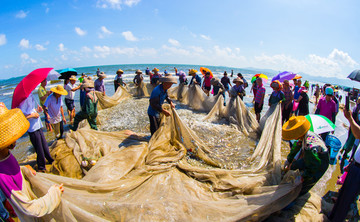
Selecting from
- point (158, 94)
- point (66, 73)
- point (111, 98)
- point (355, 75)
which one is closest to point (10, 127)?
point (158, 94)

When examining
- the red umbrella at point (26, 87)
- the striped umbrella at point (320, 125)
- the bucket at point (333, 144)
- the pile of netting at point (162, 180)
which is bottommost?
the pile of netting at point (162, 180)

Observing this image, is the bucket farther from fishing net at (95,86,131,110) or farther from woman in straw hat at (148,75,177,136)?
fishing net at (95,86,131,110)

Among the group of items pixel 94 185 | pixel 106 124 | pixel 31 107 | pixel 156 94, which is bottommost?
pixel 106 124

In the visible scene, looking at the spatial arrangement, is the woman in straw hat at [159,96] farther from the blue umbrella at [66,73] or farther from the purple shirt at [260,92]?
the blue umbrella at [66,73]

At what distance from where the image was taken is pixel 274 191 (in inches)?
88.1

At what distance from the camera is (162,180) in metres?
2.81

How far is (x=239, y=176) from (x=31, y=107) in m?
3.93

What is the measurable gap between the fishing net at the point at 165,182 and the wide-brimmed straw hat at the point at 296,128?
51 cm

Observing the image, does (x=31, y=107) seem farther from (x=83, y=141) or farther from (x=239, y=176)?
(x=239, y=176)

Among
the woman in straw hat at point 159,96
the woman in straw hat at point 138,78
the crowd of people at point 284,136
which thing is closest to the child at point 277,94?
the crowd of people at point 284,136

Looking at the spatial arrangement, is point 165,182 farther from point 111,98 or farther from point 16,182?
point 111,98

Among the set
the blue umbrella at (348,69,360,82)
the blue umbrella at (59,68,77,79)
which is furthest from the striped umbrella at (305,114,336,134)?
the blue umbrella at (59,68,77,79)

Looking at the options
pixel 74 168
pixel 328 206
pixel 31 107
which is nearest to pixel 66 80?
pixel 31 107

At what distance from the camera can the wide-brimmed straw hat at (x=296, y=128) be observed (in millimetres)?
2258
